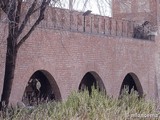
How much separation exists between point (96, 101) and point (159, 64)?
16.1 meters

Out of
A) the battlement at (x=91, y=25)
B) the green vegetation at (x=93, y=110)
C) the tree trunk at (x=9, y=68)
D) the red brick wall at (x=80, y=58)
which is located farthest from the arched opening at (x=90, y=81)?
the green vegetation at (x=93, y=110)

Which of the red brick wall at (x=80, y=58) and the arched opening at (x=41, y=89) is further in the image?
the arched opening at (x=41, y=89)

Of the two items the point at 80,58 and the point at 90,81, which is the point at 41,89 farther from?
the point at 90,81

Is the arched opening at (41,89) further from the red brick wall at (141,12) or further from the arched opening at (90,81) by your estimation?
the red brick wall at (141,12)

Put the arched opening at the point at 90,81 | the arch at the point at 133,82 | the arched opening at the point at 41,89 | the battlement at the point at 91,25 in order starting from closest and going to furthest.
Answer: the battlement at the point at 91,25
the arched opening at the point at 41,89
the arched opening at the point at 90,81
the arch at the point at 133,82

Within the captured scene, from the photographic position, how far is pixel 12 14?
12.6 meters


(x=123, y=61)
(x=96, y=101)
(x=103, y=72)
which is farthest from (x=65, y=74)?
(x=96, y=101)

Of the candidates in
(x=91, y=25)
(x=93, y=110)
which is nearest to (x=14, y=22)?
(x=93, y=110)

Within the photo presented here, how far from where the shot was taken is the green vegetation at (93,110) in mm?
9916

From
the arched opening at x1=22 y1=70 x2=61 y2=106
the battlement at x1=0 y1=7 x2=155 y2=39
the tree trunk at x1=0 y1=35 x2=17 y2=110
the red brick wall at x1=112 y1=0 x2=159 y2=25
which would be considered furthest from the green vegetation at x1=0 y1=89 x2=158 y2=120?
the red brick wall at x1=112 y1=0 x2=159 y2=25

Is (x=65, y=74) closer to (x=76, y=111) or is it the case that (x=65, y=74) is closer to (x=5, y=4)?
(x=5, y=4)

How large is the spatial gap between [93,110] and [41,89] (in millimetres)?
11103

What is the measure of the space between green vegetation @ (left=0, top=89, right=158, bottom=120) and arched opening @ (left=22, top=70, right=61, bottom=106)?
25.2 feet

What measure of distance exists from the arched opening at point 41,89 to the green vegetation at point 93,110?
7668 mm
